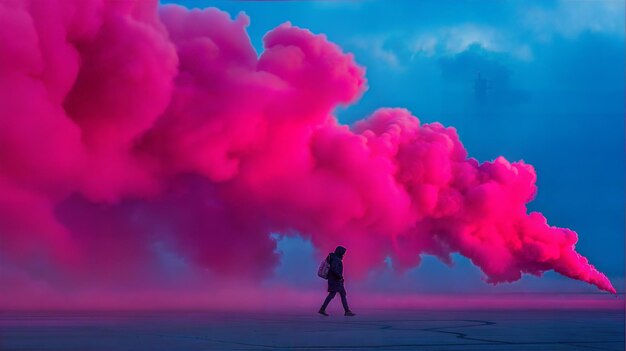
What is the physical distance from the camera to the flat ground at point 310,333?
11945 mm

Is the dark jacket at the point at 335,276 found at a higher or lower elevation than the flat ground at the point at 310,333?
higher

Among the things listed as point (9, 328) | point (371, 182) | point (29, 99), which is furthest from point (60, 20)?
point (9, 328)

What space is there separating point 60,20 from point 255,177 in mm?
9178

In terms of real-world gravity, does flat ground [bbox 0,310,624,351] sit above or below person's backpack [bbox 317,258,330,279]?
below

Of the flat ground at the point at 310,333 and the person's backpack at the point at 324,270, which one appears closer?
the flat ground at the point at 310,333

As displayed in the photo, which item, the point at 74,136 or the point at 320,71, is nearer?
the point at 74,136

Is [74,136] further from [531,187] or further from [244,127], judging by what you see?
[531,187]

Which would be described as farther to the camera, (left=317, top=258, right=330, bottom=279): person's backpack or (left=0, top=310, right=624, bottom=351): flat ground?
(left=317, top=258, right=330, bottom=279): person's backpack

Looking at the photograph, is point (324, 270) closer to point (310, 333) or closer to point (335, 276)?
point (335, 276)

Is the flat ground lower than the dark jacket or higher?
lower

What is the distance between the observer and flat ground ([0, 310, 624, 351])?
11945 mm

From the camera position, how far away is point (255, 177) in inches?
1252

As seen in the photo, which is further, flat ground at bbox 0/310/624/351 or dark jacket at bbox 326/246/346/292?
dark jacket at bbox 326/246/346/292

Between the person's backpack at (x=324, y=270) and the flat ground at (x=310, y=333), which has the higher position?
the person's backpack at (x=324, y=270)
